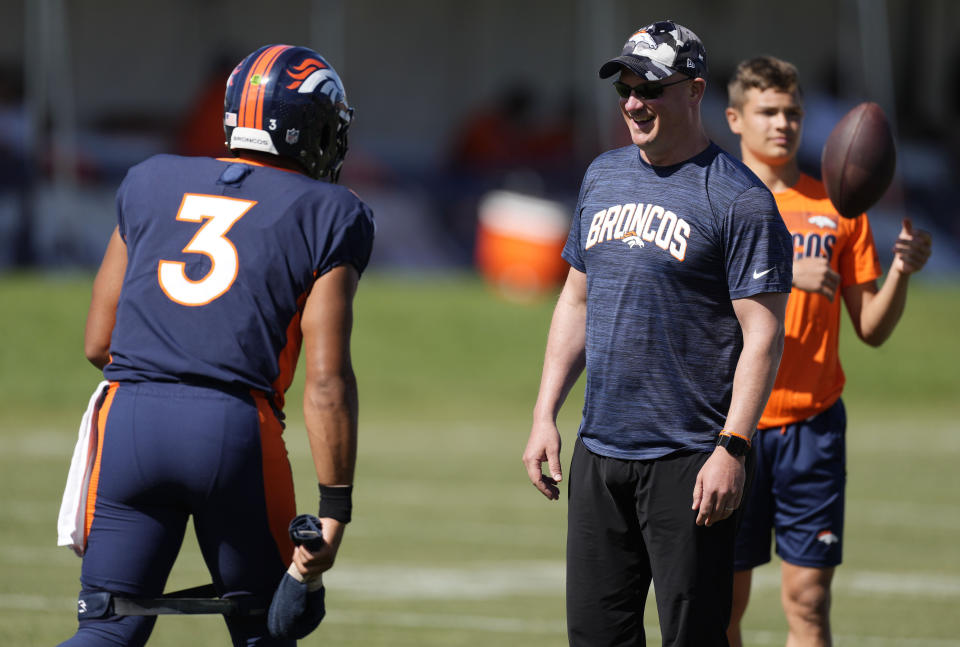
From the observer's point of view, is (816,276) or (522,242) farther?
(522,242)

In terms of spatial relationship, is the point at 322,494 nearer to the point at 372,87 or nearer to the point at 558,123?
the point at 558,123

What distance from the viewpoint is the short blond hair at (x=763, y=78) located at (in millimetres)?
5816

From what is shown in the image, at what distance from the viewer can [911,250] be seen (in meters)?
5.51

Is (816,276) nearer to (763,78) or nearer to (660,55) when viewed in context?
(763,78)

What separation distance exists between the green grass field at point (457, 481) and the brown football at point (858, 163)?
2.20 m

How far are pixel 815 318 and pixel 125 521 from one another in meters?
2.82

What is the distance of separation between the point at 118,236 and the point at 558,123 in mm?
17039

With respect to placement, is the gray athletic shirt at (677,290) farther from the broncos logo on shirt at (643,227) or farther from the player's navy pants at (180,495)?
the player's navy pants at (180,495)

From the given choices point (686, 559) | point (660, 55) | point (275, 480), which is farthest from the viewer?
point (660, 55)

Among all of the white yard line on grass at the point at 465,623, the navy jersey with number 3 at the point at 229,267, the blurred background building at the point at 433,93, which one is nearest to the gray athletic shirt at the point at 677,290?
the navy jersey with number 3 at the point at 229,267

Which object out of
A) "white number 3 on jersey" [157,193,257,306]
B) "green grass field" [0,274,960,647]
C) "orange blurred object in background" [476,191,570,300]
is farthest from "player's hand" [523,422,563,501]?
"orange blurred object in background" [476,191,570,300]

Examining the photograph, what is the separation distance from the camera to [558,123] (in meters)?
21.0

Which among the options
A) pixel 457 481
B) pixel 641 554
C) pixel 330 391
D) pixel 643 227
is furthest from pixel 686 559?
pixel 457 481

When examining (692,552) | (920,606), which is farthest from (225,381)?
(920,606)
